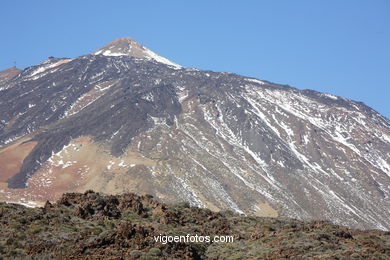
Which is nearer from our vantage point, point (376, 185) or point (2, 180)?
point (2, 180)

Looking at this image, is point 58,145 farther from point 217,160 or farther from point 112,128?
point 217,160

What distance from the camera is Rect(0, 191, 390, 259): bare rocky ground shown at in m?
32.6

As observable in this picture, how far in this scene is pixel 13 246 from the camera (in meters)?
32.2

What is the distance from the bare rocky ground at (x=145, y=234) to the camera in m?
32.6

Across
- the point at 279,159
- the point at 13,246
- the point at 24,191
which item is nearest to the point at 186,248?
the point at 13,246

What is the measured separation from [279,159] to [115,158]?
172ft

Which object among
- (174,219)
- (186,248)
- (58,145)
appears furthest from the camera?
(58,145)

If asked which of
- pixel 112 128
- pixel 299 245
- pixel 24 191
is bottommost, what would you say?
pixel 299 245

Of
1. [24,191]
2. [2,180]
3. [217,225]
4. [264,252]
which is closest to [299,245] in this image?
[264,252]

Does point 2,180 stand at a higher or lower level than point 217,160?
lower

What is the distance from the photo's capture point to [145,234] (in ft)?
119

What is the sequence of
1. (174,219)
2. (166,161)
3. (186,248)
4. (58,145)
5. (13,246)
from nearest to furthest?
(13,246), (186,248), (174,219), (166,161), (58,145)

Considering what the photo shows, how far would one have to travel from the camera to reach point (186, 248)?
34.8 metres

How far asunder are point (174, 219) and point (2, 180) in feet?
434
